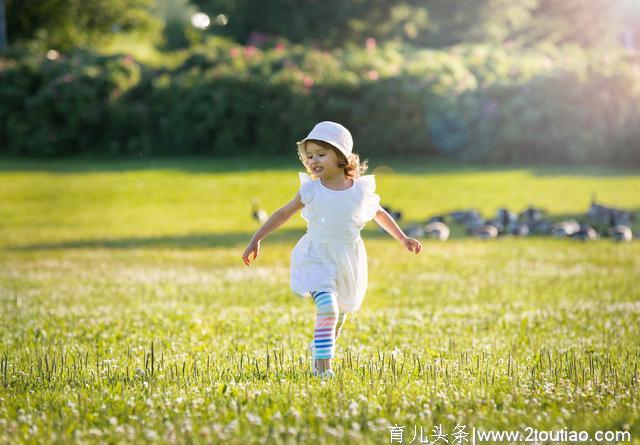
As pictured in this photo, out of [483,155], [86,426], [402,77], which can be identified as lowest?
[86,426]

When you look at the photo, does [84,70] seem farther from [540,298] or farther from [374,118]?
[540,298]

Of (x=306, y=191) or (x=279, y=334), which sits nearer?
(x=306, y=191)

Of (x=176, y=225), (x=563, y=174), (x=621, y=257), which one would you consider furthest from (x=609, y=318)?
(x=563, y=174)

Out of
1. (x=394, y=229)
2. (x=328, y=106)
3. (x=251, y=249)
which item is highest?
(x=328, y=106)

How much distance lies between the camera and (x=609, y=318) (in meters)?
11.4

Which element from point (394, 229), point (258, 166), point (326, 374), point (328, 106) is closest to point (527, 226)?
point (328, 106)

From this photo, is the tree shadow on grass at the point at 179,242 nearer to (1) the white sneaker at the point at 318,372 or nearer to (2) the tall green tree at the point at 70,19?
(1) the white sneaker at the point at 318,372

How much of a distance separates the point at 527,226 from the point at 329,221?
1489cm

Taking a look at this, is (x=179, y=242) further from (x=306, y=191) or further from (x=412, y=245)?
(x=306, y=191)

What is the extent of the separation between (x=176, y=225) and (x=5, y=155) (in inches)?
618

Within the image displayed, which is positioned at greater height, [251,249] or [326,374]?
[251,249]

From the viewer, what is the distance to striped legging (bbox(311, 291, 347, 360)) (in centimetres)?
704

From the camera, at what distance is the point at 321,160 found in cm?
732

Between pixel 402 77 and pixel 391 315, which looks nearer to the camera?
pixel 391 315
